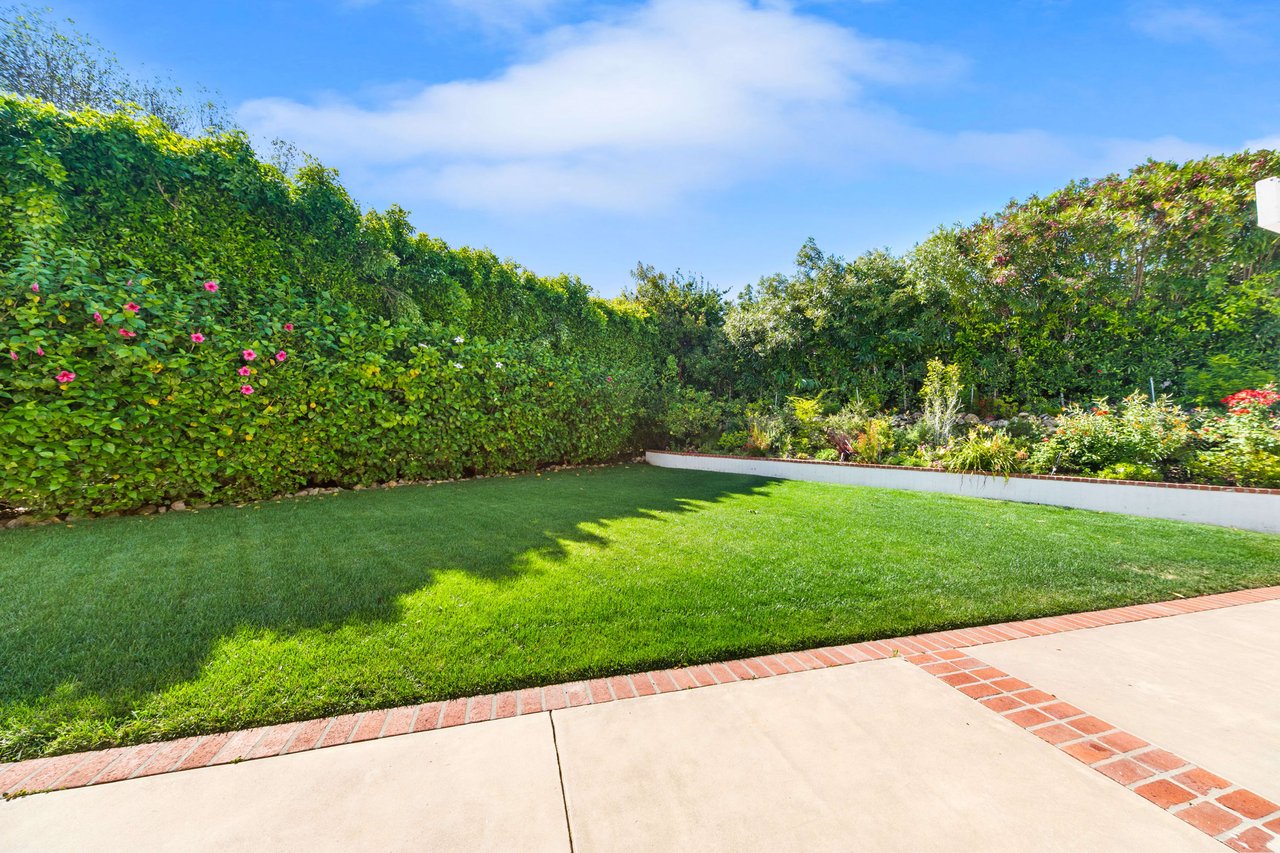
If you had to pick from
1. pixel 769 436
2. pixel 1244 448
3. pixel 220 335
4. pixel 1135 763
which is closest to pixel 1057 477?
pixel 1244 448

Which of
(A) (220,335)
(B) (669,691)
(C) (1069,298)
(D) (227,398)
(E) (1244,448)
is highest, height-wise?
(C) (1069,298)

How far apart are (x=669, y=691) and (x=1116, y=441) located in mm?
7302

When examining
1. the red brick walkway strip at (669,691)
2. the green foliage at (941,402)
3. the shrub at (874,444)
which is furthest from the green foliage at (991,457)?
the red brick walkway strip at (669,691)

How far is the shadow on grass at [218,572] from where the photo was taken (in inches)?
92.7

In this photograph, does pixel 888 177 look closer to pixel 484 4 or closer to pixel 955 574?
pixel 484 4

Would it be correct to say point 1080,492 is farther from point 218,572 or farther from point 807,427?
point 218,572

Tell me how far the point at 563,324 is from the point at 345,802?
9.62 meters

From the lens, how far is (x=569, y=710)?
2.11m

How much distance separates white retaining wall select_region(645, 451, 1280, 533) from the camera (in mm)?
4895

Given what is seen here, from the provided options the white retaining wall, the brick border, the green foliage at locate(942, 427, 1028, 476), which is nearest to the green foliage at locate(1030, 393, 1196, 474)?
the green foliage at locate(942, 427, 1028, 476)

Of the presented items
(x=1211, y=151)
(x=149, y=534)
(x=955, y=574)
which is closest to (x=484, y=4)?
(x=149, y=534)

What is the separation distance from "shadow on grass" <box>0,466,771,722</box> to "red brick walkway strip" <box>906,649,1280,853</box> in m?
2.96

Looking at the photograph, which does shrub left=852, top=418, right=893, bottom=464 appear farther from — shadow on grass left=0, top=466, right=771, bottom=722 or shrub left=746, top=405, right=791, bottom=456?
shadow on grass left=0, top=466, right=771, bottom=722

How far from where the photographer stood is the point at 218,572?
11.6ft
